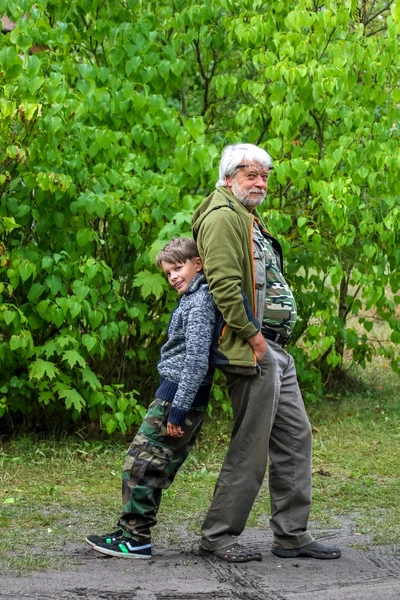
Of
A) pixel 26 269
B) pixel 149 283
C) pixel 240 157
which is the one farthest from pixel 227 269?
pixel 149 283

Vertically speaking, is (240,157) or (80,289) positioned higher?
(240,157)

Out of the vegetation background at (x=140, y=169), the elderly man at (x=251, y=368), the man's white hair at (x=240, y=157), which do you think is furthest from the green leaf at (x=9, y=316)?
the man's white hair at (x=240, y=157)

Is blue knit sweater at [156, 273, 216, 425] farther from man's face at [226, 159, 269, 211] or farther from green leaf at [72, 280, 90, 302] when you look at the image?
green leaf at [72, 280, 90, 302]

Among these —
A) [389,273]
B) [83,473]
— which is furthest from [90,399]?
[389,273]

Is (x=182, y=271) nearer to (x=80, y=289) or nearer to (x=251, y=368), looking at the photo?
(x=251, y=368)

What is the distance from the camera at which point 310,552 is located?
4.96 meters

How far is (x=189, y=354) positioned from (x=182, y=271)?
43 cm

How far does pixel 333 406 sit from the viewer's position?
30.3 feet

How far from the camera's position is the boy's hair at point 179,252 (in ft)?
15.6

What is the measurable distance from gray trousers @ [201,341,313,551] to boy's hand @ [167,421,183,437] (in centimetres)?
29

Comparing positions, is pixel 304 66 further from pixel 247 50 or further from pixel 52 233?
pixel 52 233

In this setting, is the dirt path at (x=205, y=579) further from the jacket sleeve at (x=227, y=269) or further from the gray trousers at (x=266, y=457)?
the jacket sleeve at (x=227, y=269)

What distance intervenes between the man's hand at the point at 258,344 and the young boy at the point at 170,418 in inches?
8.0

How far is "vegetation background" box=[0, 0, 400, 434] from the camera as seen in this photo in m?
6.72
